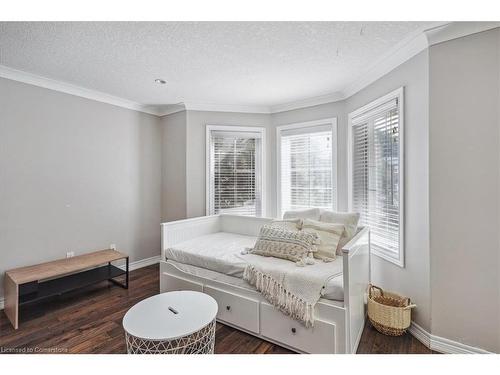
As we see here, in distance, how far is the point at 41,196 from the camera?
259 centimetres

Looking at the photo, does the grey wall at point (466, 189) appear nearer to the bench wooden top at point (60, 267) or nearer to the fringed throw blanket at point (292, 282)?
the fringed throw blanket at point (292, 282)

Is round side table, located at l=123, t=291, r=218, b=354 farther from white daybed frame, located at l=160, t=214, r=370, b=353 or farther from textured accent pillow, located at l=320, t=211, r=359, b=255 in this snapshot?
textured accent pillow, located at l=320, t=211, r=359, b=255

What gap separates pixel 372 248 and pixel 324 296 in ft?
3.80

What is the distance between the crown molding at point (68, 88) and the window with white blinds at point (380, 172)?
9.67ft

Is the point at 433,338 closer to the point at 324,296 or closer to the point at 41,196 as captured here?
the point at 324,296

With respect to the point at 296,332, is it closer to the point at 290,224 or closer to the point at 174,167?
the point at 290,224

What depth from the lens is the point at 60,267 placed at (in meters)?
2.46

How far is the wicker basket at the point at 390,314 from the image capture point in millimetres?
1846

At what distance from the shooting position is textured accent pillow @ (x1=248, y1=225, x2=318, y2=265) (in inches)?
79.3

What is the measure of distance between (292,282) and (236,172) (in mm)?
2130

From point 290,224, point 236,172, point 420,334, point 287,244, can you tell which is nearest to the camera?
point 420,334

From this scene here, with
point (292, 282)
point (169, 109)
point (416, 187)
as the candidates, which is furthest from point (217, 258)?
point (169, 109)
